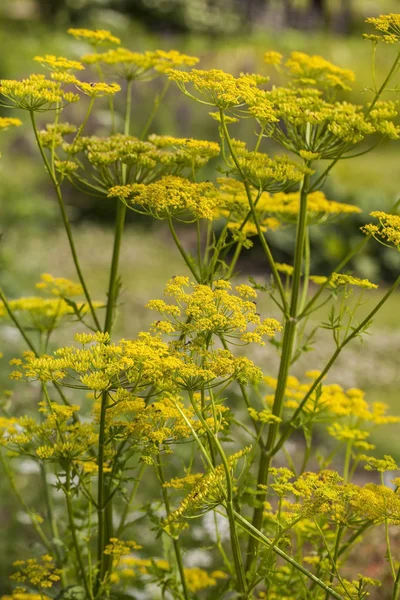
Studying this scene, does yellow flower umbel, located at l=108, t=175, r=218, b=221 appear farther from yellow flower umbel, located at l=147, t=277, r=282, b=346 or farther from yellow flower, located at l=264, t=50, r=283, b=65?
yellow flower, located at l=264, t=50, r=283, b=65

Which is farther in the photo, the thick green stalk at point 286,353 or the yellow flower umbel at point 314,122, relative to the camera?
the thick green stalk at point 286,353

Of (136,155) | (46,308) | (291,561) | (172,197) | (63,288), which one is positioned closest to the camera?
(291,561)

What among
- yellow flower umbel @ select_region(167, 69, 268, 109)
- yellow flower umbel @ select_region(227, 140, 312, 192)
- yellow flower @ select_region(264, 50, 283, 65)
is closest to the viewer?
yellow flower umbel @ select_region(167, 69, 268, 109)

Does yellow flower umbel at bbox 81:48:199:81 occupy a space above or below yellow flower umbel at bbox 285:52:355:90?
below

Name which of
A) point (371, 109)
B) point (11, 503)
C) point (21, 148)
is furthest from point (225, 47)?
point (371, 109)

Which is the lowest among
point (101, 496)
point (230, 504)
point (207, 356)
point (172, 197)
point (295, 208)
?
point (101, 496)

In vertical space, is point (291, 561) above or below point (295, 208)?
below

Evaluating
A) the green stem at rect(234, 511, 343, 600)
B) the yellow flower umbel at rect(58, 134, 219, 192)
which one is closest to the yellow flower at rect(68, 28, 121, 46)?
the yellow flower umbel at rect(58, 134, 219, 192)

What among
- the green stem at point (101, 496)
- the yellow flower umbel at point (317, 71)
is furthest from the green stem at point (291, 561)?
the yellow flower umbel at point (317, 71)

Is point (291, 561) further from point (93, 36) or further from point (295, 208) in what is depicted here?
point (93, 36)

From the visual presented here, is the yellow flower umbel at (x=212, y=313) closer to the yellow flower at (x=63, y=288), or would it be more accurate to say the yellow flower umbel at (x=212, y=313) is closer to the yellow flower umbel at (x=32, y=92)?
the yellow flower umbel at (x=32, y=92)

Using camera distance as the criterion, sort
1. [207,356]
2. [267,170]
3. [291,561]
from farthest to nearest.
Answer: [267,170]
[207,356]
[291,561]

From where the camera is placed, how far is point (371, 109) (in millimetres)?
2111

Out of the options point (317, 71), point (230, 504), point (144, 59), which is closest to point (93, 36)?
point (144, 59)
